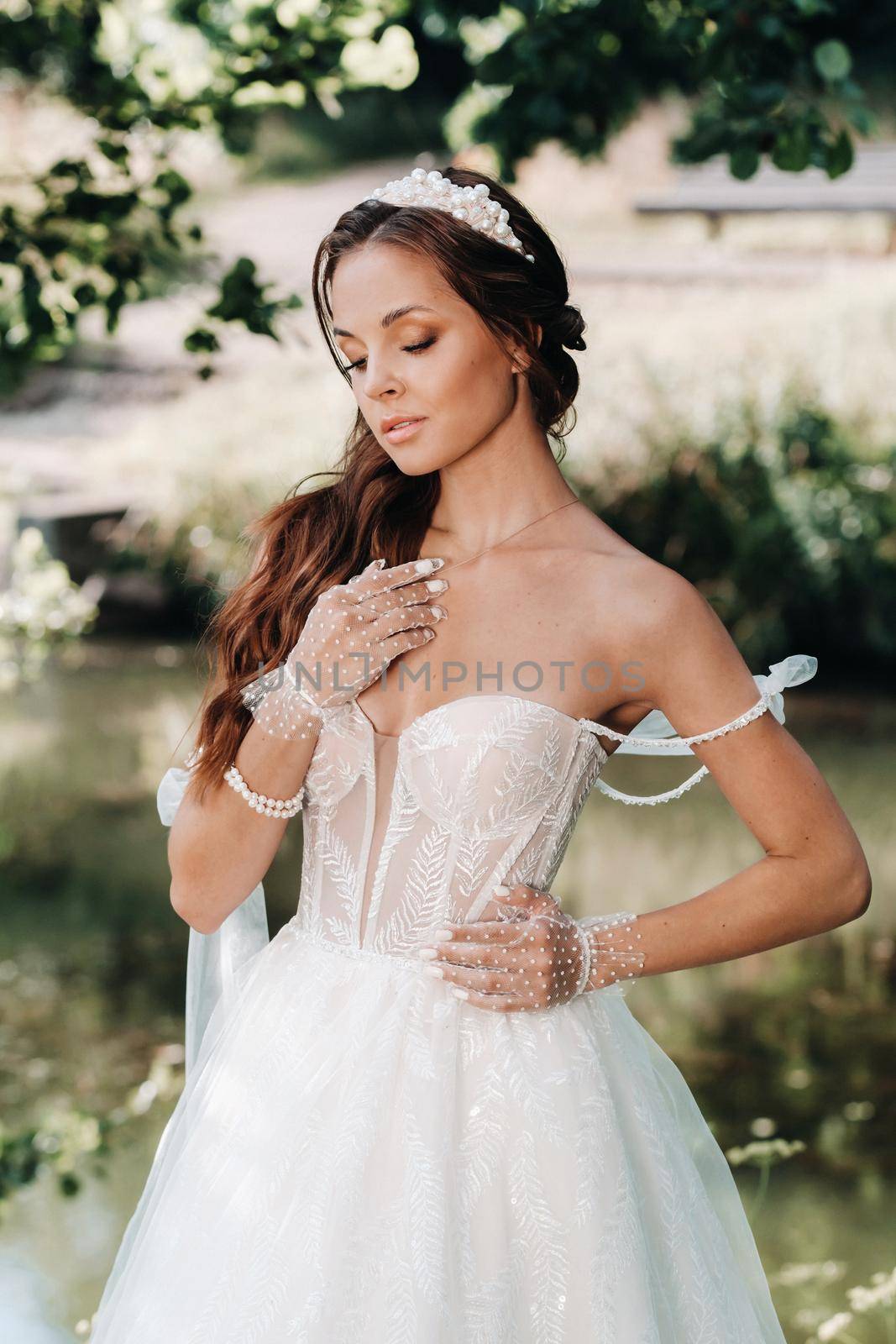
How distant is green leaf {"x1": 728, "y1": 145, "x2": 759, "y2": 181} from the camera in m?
2.47

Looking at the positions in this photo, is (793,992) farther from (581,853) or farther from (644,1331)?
(644,1331)

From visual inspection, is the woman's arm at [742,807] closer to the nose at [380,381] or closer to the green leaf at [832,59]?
the nose at [380,381]

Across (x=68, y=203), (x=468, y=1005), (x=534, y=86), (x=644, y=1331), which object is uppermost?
(x=534, y=86)

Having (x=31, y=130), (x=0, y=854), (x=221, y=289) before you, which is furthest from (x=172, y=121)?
(x=31, y=130)

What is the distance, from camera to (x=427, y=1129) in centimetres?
159

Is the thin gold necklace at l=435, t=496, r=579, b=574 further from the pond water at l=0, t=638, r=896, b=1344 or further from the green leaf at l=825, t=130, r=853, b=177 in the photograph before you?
the pond water at l=0, t=638, r=896, b=1344

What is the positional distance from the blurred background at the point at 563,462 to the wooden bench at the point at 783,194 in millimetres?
37

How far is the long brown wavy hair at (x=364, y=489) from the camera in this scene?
173 centimetres

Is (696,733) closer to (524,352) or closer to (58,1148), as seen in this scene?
(524,352)

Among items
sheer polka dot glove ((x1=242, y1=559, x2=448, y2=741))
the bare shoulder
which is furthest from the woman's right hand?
the bare shoulder

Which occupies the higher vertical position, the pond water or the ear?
the ear

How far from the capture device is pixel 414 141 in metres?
15.6

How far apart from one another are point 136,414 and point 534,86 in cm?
1035

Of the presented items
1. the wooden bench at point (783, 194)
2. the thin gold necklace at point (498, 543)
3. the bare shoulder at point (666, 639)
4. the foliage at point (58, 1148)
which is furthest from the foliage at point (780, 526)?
the bare shoulder at point (666, 639)
